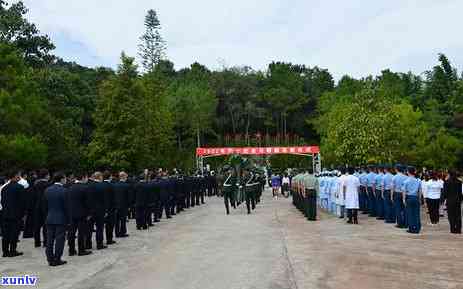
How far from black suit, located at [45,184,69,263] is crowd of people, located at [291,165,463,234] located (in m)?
9.10

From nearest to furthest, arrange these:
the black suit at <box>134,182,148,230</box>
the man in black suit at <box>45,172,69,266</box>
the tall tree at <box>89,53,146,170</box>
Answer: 1. the man in black suit at <box>45,172,69,266</box>
2. the black suit at <box>134,182,148,230</box>
3. the tall tree at <box>89,53,146,170</box>

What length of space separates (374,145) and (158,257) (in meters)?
21.0

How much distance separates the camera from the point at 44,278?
32.6 ft

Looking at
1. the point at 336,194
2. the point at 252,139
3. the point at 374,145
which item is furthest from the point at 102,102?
the point at 252,139

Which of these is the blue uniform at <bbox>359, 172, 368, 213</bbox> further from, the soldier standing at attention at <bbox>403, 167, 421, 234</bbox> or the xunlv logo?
the xunlv logo

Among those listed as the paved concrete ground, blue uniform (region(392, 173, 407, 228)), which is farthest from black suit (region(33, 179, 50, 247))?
blue uniform (region(392, 173, 407, 228))

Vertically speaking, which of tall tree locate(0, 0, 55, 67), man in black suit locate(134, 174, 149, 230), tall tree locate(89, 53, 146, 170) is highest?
tall tree locate(0, 0, 55, 67)

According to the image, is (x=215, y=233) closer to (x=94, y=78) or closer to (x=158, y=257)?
(x=158, y=257)

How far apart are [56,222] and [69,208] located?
540 mm

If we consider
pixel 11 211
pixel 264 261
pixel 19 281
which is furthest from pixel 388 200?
pixel 19 281

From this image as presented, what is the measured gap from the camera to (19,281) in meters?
9.73

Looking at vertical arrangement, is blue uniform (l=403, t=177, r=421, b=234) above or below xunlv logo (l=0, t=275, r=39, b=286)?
above

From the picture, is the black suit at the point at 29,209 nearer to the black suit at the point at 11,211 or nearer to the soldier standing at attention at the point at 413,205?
the black suit at the point at 11,211

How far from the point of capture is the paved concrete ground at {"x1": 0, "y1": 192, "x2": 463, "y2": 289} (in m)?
9.14
